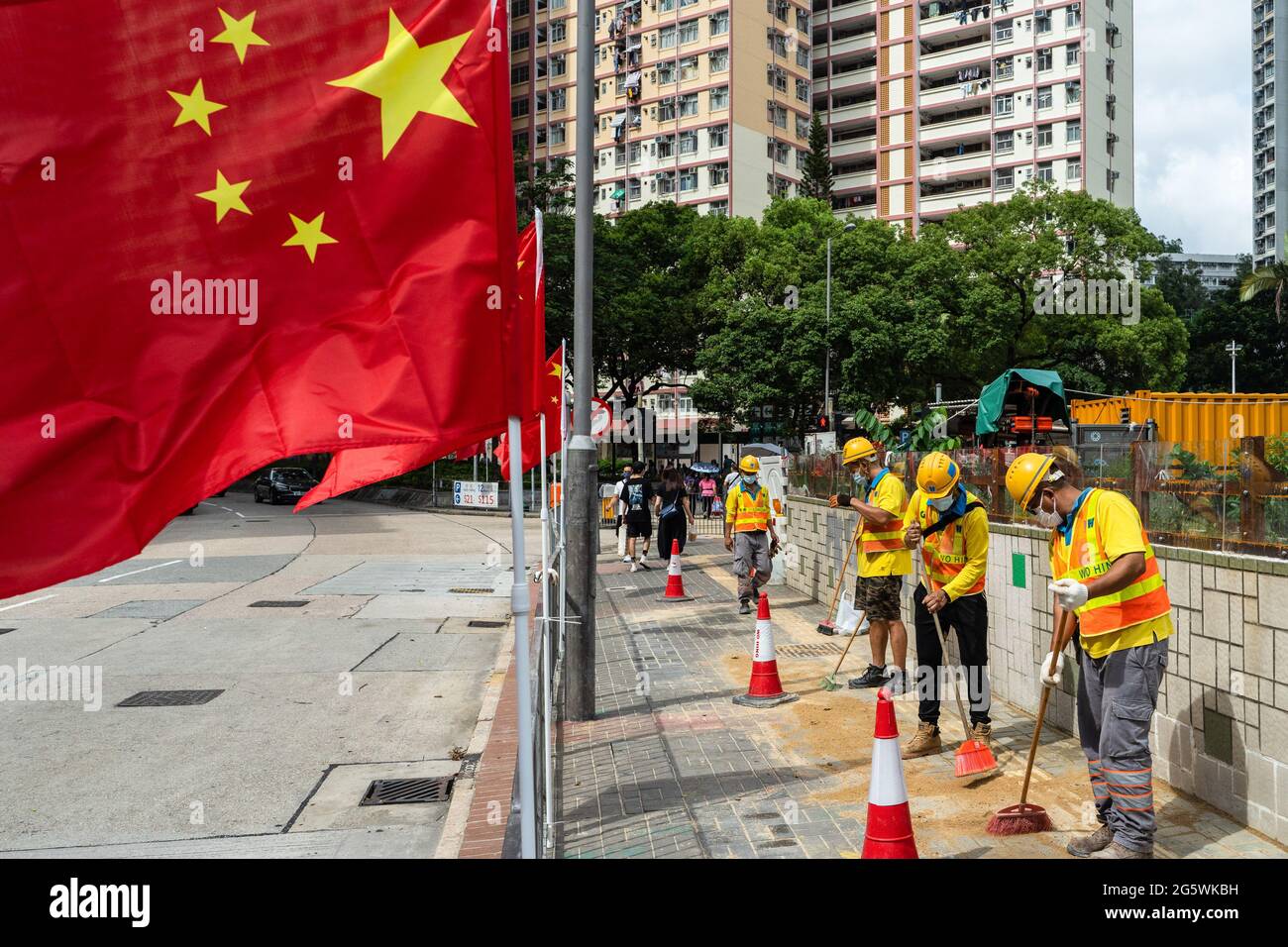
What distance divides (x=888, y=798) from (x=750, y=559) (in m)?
8.94

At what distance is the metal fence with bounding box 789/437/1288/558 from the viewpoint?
546 centimetres

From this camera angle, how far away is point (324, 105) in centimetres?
334

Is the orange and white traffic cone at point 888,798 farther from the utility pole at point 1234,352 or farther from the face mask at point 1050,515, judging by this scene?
the utility pole at point 1234,352

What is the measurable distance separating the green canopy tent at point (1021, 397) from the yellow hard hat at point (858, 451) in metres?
16.2

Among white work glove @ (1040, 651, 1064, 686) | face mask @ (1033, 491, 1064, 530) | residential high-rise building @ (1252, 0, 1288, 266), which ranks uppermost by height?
residential high-rise building @ (1252, 0, 1288, 266)

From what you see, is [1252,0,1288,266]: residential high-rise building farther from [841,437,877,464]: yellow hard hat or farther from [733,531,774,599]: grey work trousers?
[841,437,877,464]: yellow hard hat

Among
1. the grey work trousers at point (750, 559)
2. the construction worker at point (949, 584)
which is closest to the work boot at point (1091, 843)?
the construction worker at point (949, 584)

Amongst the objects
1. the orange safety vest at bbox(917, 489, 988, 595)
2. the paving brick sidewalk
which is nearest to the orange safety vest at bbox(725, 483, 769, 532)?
the paving brick sidewalk

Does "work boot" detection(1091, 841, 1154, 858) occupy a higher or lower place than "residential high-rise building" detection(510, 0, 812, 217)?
lower

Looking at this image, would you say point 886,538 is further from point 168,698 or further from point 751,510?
point 168,698

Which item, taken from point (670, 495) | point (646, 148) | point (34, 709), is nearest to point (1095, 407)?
point (670, 495)

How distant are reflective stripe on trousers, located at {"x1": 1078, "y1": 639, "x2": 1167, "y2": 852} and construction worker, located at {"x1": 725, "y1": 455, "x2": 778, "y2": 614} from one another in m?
8.17

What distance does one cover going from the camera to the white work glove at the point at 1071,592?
4988 millimetres
